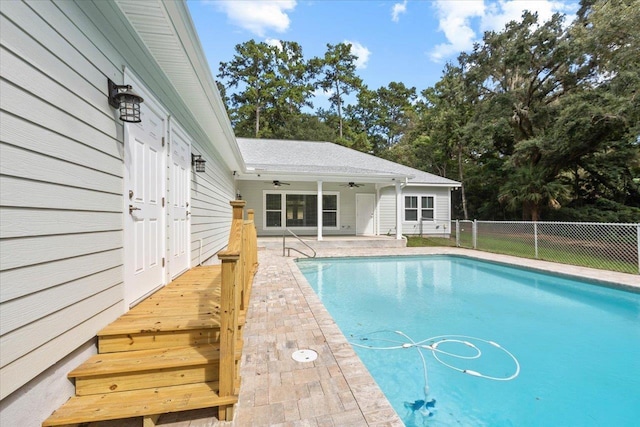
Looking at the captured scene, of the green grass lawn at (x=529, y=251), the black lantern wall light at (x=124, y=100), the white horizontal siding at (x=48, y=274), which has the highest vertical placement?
the black lantern wall light at (x=124, y=100)

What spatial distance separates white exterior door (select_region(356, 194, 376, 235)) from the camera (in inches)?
534

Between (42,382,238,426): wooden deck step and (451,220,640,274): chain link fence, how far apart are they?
9.01m

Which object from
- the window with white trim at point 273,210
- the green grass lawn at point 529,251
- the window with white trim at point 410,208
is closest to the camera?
the green grass lawn at point 529,251

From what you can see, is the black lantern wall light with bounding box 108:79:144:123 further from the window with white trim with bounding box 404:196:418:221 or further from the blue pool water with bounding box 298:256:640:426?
the window with white trim with bounding box 404:196:418:221

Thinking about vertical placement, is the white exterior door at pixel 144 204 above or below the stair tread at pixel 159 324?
above

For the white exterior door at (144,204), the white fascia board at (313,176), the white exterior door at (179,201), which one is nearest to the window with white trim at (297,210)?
the white fascia board at (313,176)

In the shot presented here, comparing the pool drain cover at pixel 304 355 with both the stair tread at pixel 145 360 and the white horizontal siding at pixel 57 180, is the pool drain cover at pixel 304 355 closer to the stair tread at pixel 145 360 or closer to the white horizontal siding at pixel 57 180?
the stair tread at pixel 145 360

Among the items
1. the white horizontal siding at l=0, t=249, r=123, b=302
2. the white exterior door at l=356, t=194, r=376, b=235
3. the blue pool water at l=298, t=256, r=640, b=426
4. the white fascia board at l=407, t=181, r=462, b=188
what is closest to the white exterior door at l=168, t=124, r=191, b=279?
the white horizontal siding at l=0, t=249, r=123, b=302

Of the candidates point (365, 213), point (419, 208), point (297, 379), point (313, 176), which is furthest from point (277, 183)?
point (297, 379)

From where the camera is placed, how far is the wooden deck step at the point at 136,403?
1.64m

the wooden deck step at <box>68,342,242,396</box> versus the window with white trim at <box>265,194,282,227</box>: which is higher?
the window with white trim at <box>265,194,282,227</box>

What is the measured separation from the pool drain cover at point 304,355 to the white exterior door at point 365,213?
11.0m

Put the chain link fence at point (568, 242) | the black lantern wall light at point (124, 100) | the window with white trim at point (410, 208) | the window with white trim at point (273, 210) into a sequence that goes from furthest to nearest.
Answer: the window with white trim at point (410, 208) < the window with white trim at point (273, 210) < the chain link fence at point (568, 242) < the black lantern wall light at point (124, 100)

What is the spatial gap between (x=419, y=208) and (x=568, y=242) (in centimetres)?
620
